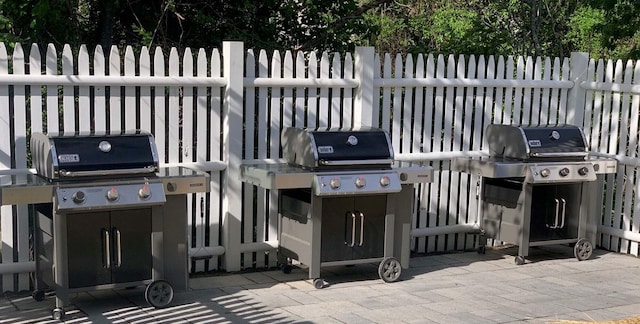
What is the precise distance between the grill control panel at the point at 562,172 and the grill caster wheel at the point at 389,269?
1.45 metres

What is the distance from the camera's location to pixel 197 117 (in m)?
6.95

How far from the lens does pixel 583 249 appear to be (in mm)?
7949

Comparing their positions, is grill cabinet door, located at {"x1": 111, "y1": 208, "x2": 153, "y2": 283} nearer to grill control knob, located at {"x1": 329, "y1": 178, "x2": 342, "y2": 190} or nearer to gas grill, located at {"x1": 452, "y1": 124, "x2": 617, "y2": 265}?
grill control knob, located at {"x1": 329, "y1": 178, "x2": 342, "y2": 190}

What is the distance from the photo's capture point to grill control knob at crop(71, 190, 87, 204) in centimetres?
550

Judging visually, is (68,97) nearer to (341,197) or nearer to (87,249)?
(87,249)

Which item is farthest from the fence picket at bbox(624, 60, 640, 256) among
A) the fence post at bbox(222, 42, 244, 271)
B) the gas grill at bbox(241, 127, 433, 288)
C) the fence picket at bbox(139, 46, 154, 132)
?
the fence picket at bbox(139, 46, 154, 132)

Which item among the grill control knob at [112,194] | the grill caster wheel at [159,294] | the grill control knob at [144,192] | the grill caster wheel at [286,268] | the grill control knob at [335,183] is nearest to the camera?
the grill control knob at [112,194]

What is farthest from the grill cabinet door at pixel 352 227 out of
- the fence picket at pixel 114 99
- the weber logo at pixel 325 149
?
the fence picket at pixel 114 99

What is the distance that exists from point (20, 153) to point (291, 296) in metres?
2.27

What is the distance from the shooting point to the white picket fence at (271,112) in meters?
6.34

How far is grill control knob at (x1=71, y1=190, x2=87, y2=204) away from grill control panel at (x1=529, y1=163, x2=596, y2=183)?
12.6 feet

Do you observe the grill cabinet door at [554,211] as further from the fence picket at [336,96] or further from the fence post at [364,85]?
the fence picket at [336,96]

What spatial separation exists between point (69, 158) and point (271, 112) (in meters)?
2.13

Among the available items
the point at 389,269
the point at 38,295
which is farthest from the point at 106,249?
the point at 389,269
